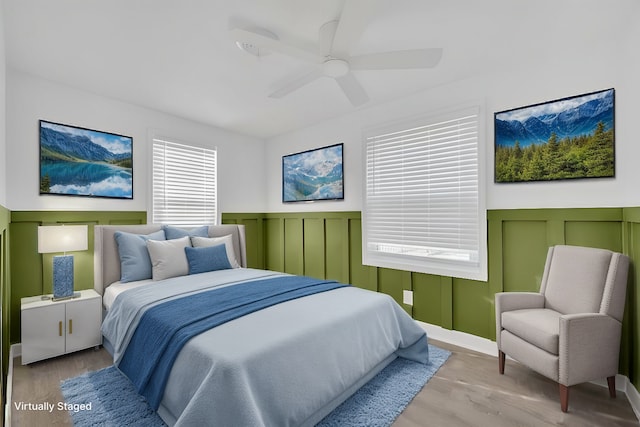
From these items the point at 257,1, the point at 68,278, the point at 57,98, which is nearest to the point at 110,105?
the point at 57,98

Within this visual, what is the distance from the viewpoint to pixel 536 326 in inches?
83.6

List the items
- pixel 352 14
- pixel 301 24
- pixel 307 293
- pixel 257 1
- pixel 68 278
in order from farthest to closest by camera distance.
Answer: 1. pixel 68 278
2. pixel 307 293
3. pixel 301 24
4. pixel 257 1
5. pixel 352 14

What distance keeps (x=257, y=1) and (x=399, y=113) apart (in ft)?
6.73

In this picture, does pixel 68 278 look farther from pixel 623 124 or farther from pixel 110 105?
pixel 623 124

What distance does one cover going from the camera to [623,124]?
7.23ft

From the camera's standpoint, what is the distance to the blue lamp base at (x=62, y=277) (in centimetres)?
279

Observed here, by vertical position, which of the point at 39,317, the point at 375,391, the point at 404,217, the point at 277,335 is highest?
the point at 404,217

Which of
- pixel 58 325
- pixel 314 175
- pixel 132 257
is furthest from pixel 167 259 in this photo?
pixel 314 175

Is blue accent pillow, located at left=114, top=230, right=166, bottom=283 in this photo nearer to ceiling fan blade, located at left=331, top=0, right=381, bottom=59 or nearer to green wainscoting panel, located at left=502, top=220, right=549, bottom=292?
ceiling fan blade, located at left=331, top=0, right=381, bottom=59

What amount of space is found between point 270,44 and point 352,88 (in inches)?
31.4

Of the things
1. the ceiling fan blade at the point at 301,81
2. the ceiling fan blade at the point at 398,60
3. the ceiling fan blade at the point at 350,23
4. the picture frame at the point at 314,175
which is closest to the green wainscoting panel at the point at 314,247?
the picture frame at the point at 314,175

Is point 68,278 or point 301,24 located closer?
point 301,24

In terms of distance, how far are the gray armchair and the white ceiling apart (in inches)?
63.9

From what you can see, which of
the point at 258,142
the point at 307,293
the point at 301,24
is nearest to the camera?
the point at 301,24
